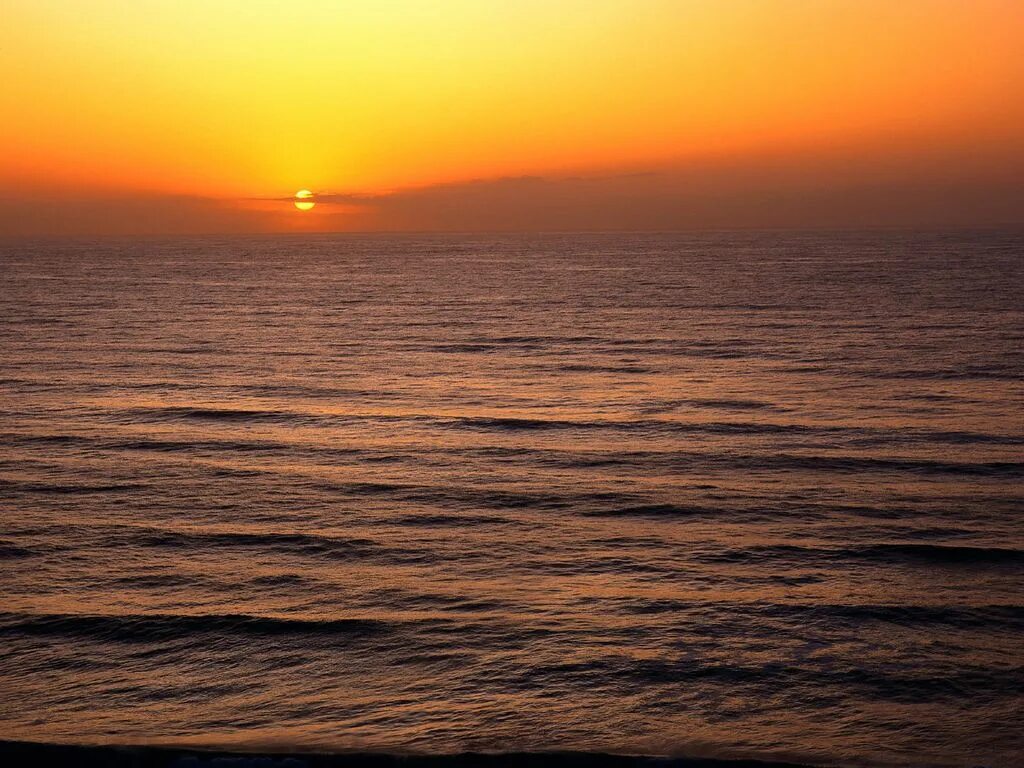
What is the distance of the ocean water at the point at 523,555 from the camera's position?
41.9ft

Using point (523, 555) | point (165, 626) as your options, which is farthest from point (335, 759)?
point (523, 555)

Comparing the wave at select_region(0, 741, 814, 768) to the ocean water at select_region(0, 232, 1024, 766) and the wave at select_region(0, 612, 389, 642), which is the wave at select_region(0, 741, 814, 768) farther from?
the wave at select_region(0, 612, 389, 642)

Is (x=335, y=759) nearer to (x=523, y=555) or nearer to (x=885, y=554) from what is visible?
(x=523, y=555)

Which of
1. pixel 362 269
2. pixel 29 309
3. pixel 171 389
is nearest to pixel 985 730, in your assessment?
pixel 171 389

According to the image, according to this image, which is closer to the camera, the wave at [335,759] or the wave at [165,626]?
Result: the wave at [335,759]

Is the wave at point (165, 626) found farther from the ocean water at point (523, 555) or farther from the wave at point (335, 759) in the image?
the wave at point (335, 759)

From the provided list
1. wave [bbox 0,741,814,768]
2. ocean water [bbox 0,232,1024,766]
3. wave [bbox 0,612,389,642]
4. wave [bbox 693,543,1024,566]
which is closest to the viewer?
wave [bbox 0,741,814,768]

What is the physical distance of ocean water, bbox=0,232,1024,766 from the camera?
12766 mm

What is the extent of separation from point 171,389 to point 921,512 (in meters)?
28.0

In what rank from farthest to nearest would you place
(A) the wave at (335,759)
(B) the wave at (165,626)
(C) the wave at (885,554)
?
1. (C) the wave at (885,554)
2. (B) the wave at (165,626)
3. (A) the wave at (335,759)

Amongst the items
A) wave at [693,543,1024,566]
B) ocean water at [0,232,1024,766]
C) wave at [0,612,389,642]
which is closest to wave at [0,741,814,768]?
ocean water at [0,232,1024,766]

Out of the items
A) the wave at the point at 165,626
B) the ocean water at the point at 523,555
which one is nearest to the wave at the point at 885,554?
the ocean water at the point at 523,555

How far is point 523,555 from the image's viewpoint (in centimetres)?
1917

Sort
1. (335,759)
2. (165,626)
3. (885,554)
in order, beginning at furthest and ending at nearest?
1. (885,554)
2. (165,626)
3. (335,759)
